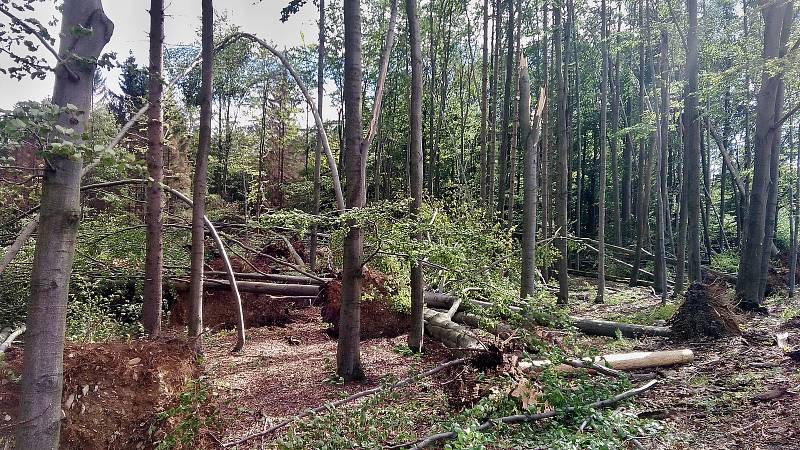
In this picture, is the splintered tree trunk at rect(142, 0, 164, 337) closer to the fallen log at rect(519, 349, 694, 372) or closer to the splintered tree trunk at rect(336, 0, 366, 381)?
the splintered tree trunk at rect(336, 0, 366, 381)

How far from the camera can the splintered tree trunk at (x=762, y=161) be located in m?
8.19

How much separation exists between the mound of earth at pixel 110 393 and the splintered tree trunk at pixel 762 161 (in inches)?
346

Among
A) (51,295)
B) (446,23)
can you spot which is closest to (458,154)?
(446,23)

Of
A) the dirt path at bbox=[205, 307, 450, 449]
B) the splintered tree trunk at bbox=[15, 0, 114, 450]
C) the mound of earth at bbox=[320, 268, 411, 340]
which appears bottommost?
the dirt path at bbox=[205, 307, 450, 449]

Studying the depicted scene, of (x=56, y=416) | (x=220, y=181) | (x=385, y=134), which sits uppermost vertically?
(x=385, y=134)

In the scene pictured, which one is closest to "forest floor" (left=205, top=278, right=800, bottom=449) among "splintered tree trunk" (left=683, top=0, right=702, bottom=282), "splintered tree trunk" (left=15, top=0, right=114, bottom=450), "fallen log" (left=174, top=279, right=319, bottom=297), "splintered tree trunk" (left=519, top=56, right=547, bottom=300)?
"fallen log" (left=174, top=279, right=319, bottom=297)

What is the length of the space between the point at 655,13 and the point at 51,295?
14652 mm

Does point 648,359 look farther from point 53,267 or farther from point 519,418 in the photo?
point 53,267

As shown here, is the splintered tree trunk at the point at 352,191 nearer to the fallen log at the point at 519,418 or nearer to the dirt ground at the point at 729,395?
the fallen log at the point at 519,418

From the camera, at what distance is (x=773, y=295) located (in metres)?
11.4

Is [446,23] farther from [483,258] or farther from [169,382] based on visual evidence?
[169,382]

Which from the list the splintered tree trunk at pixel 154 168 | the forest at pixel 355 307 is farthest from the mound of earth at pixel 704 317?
the splintered tree trunk at pixel 154 168

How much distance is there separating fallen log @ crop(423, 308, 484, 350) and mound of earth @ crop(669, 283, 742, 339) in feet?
9.27

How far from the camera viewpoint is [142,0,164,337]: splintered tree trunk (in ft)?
17.8
